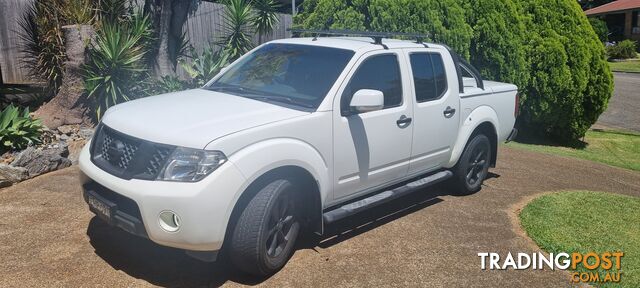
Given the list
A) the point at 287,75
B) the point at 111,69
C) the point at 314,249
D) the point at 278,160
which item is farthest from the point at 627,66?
the point at 278,160

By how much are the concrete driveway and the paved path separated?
10.1 meters

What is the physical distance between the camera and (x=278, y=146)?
4.24m

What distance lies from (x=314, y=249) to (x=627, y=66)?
33.2 metres

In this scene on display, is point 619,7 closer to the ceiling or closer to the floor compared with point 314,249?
closer to the ceiling

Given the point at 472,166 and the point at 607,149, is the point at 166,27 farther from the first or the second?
the point at 607,149

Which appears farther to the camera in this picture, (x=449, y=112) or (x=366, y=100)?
(x=449, y=112)

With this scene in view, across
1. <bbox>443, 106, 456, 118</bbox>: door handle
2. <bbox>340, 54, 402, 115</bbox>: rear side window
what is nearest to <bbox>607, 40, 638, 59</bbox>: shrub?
<bbox>443, 106, 456, 118</bbox>: door handle

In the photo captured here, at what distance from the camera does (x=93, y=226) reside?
524 cm

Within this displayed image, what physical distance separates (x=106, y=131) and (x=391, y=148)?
254 cm

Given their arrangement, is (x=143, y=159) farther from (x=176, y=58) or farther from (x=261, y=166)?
(x=176, y=58)

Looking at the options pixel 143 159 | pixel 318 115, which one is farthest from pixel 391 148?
pixel 143 159

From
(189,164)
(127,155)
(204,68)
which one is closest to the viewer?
(189,164)

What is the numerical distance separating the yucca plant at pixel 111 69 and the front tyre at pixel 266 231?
14.6ft

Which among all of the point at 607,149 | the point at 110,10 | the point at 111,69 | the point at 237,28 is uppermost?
the point at 110,10
